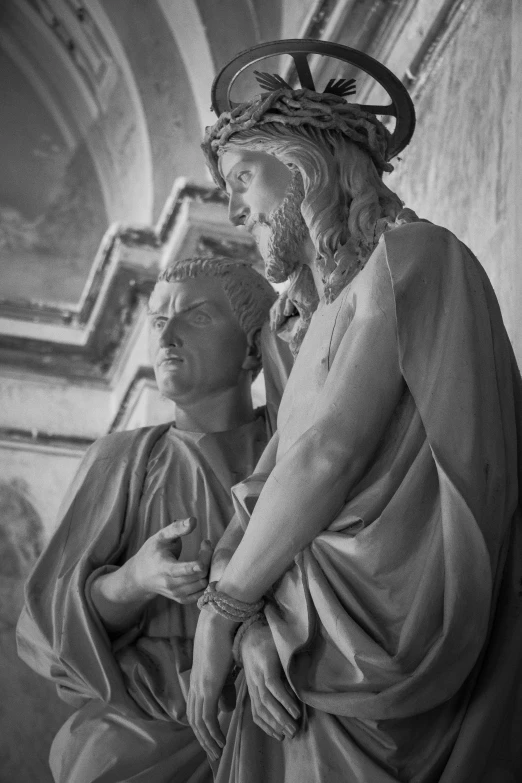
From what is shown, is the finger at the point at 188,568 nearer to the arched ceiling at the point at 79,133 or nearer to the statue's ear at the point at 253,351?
the statue's ear at the point at 253,351

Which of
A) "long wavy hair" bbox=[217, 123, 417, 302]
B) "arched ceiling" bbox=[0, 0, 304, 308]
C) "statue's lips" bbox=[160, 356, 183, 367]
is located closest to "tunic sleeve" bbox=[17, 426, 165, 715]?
"statue's lips" bbox=[160, 356, 183, 367]

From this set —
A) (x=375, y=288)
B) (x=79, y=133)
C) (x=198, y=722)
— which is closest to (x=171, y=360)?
(x=375, y=288)

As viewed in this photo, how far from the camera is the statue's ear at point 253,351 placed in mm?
3283

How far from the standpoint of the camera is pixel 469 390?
7.41 ft

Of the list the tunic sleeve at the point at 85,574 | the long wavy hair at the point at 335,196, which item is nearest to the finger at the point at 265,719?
the tunic sleeve at the point at 85,574

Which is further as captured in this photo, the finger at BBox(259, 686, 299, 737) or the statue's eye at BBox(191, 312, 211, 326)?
the statue's eye at BBox(191, 312, 211, 326)

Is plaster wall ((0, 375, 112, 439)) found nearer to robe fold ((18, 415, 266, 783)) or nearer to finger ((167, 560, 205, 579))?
robe fold ((18, 415, 266, 783))

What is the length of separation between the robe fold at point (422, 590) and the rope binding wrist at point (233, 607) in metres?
0.03

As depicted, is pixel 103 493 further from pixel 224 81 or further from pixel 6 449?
pixel 6 449

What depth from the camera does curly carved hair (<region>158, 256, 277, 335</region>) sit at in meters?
3.29

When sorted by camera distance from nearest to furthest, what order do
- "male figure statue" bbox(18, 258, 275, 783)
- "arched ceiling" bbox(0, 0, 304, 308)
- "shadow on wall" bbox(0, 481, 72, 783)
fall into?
"male figure statue" bbox(18, 258, 275, 783)
"shadow on wall" bbox(0, 481, 72, 783)
"arched ceiling" bbox(0, 0, 304, 308)

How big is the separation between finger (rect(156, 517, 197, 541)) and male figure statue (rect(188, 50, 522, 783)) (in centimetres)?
11

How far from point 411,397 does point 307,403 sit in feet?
1.00

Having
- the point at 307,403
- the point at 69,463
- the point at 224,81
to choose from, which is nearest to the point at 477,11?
the point at 224,81
